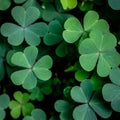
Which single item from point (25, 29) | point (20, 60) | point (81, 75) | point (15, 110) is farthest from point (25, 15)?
point (15, 110)

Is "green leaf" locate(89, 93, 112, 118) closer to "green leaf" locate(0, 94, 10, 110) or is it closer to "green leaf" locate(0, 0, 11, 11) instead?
"green leaf" locate(0, 94, 10, 110)

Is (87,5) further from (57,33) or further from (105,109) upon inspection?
(105,109)

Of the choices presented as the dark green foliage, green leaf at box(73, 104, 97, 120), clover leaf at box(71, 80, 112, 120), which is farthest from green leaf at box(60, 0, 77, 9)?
green leaf at box(73, 104, 97, 120)

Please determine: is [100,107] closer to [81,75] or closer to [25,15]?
[81,75]

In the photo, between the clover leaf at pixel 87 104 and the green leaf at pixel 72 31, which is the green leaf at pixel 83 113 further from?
the green leaf at pixel 72 31

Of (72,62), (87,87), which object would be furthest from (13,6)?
(87,87)
